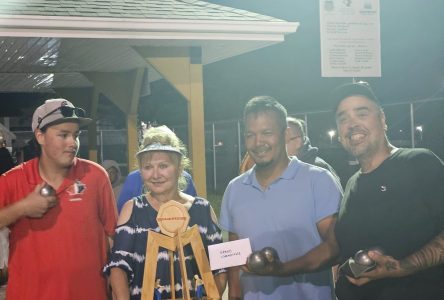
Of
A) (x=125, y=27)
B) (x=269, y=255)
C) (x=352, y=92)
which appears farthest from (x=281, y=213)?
(x=125, y=27)

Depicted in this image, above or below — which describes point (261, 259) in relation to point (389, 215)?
below

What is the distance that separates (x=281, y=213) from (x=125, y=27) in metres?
3.83

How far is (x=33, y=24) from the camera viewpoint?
6125mm

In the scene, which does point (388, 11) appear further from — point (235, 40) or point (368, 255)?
point (368, 255)

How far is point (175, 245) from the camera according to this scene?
3037 mm

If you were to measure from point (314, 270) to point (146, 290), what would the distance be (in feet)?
2.88

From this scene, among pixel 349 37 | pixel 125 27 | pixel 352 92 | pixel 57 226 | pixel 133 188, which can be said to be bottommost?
pixel 57 226

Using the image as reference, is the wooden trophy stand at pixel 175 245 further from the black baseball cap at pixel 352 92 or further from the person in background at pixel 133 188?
the person in background at pixel 133 188

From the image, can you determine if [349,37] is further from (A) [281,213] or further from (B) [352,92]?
(A) [281,213]

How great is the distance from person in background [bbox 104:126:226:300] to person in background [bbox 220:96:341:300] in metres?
0.19

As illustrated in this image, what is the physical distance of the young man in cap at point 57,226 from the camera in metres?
3.49

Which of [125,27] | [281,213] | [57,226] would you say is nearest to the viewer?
[281,213]

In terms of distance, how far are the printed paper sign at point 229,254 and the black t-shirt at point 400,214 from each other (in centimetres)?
53

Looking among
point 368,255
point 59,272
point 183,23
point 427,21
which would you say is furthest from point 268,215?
point 427,21
